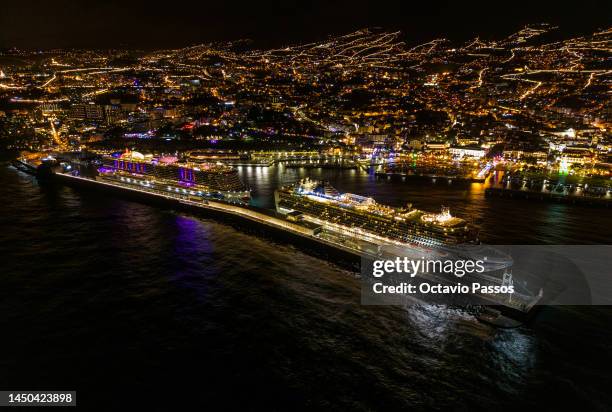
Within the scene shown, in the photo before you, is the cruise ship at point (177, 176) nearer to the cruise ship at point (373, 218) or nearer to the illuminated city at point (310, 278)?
the illuminated city at point (310, 278)

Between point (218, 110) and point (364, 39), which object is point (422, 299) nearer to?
point (218, 110)

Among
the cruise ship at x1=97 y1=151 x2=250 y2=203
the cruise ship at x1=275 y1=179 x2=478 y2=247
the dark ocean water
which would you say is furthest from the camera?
the cruise ship at x1=97 y1=151 x2=250 y2=203

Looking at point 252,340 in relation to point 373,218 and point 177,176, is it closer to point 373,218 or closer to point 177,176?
point 373,218

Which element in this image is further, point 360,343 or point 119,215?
point 119,215

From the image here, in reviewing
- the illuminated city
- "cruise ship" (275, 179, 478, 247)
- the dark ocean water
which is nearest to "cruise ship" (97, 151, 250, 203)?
the illuminated city

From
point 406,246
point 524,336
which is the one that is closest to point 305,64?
point 406,246

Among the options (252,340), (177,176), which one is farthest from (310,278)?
(177,176)

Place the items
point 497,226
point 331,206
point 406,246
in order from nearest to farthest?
point 406,246 < point 331,206 < point 497,226

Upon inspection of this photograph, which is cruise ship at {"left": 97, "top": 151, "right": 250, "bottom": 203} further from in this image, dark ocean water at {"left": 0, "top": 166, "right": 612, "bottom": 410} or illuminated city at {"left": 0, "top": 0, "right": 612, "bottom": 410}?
dark ocean water at {"left": 0, "top": 166, "right": 612, "bottom": 410}
